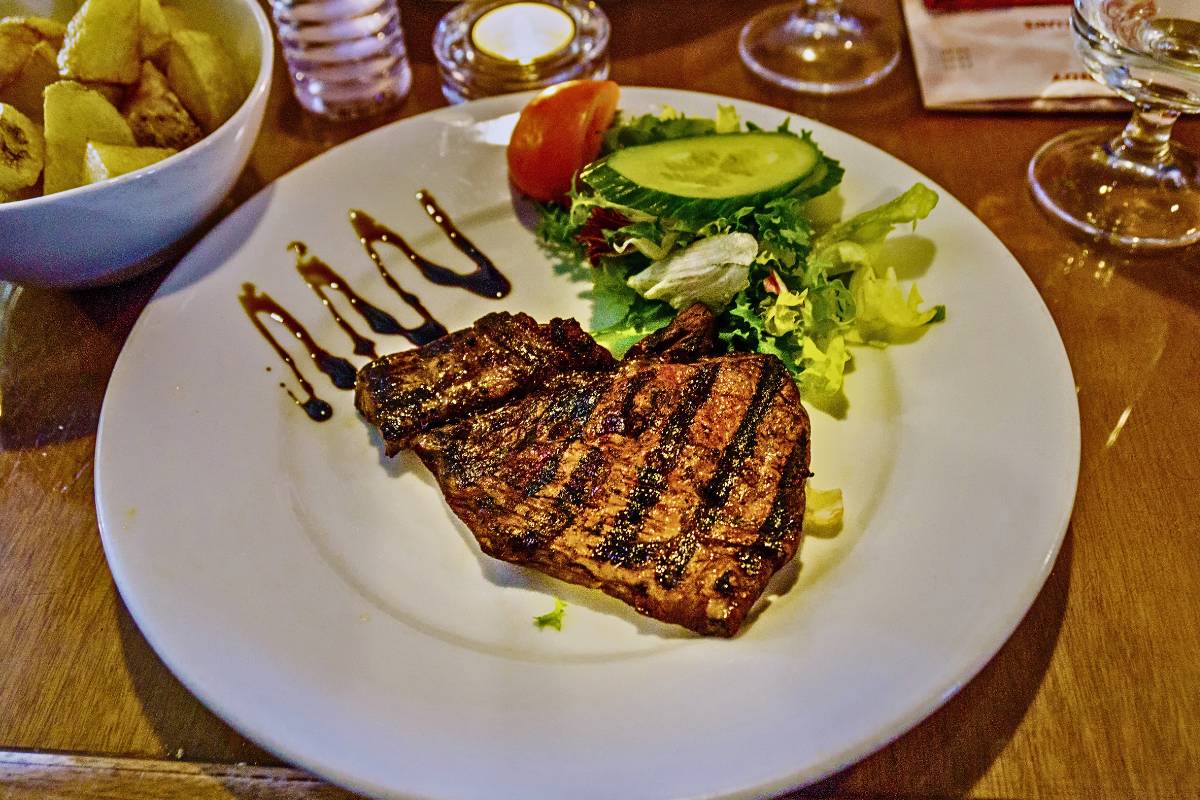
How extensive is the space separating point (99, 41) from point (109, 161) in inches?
16.9

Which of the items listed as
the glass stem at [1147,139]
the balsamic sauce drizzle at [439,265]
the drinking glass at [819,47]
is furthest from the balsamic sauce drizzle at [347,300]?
the glass stem at [1147,139]

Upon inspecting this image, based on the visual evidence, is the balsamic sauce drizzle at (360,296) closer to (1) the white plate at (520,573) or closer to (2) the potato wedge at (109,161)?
(1) the white plate at (520,573)

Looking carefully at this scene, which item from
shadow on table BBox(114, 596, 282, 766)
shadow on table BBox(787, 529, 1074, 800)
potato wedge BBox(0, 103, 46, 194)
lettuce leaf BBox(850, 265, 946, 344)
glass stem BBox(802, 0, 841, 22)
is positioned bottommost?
shadow on table BBox(787, 529, 1074, 800)

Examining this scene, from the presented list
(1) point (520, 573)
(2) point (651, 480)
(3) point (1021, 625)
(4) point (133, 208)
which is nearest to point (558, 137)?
(4) point (133, 208)

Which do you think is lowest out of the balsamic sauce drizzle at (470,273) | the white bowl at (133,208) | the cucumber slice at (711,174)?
the balsamic sauce drizzle at (470,273)

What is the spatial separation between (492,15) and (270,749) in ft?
9.83

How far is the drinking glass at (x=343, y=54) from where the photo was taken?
3475 mm

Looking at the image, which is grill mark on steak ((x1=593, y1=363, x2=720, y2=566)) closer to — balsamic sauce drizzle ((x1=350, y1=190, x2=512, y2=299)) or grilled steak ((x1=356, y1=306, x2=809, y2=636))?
grilled steak ((x1=356, y1=306, x2=809, y2=636))

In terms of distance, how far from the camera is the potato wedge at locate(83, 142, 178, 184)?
8.21 feet

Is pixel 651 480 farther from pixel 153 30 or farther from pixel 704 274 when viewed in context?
pixel 153 30

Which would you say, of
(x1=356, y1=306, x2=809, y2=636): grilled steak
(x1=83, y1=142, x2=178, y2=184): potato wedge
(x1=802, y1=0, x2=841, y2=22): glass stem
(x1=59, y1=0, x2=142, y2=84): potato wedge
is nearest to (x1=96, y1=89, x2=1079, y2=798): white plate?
(x1=356, y1=306, x2=809, y2=636): grilled steak

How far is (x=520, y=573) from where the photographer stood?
2.22 metres

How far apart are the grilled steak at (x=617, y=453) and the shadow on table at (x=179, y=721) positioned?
2.23 ft

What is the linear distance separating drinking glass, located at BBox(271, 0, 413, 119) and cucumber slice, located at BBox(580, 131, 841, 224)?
119 centimetres
